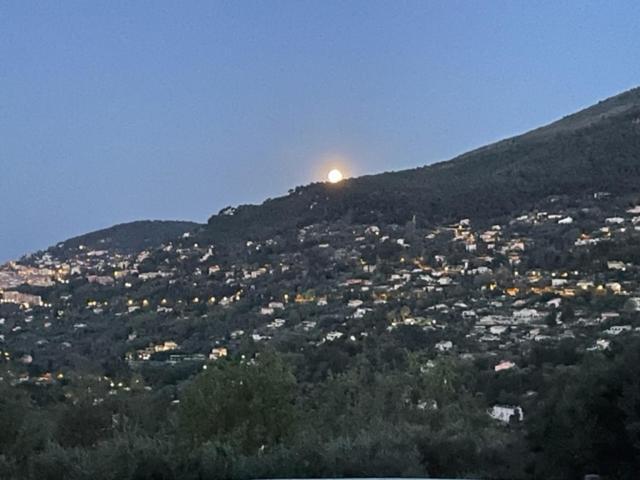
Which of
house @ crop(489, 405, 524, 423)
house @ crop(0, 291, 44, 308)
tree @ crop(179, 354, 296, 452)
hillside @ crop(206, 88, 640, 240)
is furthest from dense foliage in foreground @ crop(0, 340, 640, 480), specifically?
house @ crop(0, 291, 44, 308)

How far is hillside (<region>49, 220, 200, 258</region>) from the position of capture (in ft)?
212

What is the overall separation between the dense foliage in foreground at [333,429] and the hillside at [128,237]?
156ft

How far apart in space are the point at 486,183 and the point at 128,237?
30.2 metres

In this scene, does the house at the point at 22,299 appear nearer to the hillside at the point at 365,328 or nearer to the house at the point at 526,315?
the hillside at the point at 365,328

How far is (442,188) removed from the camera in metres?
51.9

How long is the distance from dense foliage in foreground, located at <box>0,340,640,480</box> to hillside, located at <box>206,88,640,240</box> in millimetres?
29683

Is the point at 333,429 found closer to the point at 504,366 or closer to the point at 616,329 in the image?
the point at 504,366

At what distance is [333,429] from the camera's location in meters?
13.4

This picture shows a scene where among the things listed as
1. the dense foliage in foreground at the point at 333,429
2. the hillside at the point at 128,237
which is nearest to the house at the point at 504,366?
the dense foliage in foreground at the point at 333,429

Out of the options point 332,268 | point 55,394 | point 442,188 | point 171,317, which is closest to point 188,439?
point 55,394

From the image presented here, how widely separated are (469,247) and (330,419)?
27.9 meters

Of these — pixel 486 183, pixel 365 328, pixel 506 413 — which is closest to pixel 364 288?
pixel 365 328

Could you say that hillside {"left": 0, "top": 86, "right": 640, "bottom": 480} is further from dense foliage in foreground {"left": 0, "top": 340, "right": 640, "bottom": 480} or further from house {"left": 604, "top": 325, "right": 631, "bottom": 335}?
house {"left": 604, "top": 325, "right": 631, "bottom": 335}

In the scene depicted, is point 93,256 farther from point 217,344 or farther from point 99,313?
point 217,344
